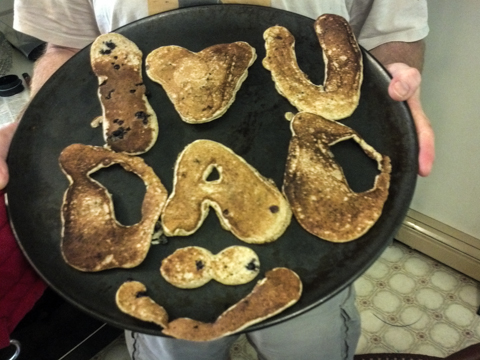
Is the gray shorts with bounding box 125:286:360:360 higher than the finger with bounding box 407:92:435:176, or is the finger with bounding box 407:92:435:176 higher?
the finger with bounding box 407:92:435:176

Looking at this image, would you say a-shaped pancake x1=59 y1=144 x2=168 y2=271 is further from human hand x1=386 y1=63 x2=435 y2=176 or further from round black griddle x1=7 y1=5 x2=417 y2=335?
human hand x1=386 y1=63 x2=435 y2=176

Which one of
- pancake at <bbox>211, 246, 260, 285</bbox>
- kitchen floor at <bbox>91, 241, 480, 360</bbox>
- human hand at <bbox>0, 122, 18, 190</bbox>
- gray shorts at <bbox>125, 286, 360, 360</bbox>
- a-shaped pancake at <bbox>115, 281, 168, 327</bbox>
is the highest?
human hand at <bbox>0, 122, 18, 190</bbox>

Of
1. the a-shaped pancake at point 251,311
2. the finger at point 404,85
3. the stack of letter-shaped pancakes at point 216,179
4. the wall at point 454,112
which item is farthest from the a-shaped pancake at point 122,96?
the wall at point 454,112

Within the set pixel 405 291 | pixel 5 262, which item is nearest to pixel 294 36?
pixel 5 262

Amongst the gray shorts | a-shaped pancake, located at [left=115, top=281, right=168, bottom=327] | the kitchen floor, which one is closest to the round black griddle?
a-shaped pancake, located at [left=115, top=281, right=168, bottom=327]

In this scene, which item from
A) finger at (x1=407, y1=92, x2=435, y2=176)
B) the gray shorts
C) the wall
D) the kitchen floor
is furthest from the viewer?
the kitchen floor

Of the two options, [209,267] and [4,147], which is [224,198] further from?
[4,147]

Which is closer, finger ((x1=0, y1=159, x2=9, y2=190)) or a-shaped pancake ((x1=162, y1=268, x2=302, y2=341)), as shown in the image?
a-shaped pancake ((x1=162, y1=268, x2=302, y2=341))

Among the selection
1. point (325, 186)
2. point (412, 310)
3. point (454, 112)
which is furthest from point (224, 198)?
point (412, 310)

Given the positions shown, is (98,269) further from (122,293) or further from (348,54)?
(348,54)
